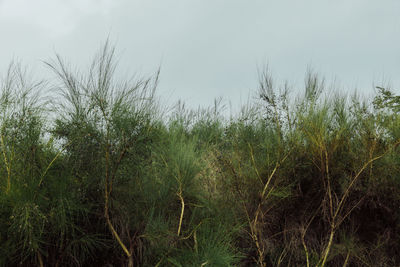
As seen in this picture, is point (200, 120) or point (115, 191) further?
point (200, 120)

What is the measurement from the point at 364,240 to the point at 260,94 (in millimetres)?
3159

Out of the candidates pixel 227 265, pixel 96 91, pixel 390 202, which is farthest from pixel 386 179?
pixel 96 91

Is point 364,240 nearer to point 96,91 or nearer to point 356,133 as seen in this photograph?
point 356,133

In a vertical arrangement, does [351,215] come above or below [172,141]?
→ below

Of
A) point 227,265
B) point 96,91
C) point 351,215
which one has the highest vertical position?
point 96,91

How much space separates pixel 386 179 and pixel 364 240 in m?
1.19

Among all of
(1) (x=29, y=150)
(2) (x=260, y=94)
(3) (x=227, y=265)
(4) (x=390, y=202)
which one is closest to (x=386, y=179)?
(4) (x=390, y=202)

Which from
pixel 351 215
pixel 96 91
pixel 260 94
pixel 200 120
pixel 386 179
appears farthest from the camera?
pixel 200 120

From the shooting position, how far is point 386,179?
641cm

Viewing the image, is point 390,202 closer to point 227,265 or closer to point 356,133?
point 356,133

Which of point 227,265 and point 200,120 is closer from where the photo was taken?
point 227,265

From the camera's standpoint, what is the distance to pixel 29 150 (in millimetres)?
4617

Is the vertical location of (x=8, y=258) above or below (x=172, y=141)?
below

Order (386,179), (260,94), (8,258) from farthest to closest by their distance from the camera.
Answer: (386,179), (260,94), (8,258)
